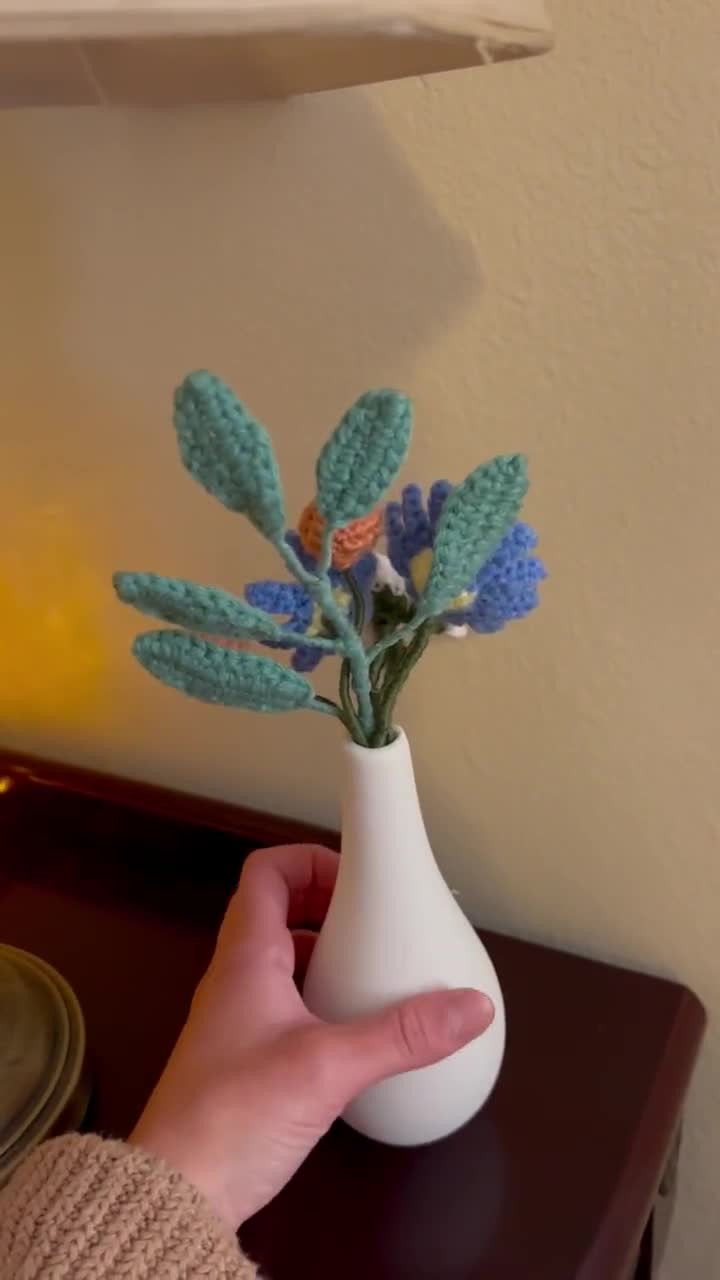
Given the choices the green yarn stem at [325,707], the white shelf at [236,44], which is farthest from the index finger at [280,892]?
the white shelf at [236,44]

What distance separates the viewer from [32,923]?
0.68 m

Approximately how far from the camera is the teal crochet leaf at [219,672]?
1.21ft

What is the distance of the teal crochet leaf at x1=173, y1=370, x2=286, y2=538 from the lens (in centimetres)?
33

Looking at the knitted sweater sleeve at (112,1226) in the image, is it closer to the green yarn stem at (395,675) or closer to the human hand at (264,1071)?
the human hand at (264,1071)

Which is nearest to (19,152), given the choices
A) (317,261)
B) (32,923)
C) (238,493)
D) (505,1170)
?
(317,261)

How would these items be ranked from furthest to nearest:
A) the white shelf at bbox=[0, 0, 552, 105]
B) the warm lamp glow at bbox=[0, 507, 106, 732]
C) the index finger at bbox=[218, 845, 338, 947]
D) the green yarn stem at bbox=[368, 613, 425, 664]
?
the warm lamp glow at bbox=[0, 507, 106, 732] < the index finger at bbox=[218, 845, 338, 947] < the green yarn stem at bbox=[368, 613, 425, 664] < the white shelf at bbox=[0, 0, 552, 105]

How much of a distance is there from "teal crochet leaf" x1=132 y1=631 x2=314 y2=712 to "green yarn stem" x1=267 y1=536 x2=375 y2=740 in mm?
21

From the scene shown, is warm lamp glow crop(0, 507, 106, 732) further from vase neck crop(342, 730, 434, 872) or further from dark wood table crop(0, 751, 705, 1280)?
vase neck crop(342, 730, 434, 872)

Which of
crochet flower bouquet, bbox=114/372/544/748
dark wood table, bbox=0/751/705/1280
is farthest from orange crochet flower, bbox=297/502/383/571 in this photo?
dark wood table, bbox=0/751/705/1280

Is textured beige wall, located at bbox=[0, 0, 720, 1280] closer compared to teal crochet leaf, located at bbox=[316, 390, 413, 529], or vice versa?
teal crochet leaf, located at bbox=[316, 390, 413, 529]

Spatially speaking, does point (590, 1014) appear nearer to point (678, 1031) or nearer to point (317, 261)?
point (678, 1031)

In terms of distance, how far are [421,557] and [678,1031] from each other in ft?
1.03

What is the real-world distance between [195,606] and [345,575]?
7cm

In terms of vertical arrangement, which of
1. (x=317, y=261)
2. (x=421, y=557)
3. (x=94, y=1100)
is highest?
(x=317, y=261)
